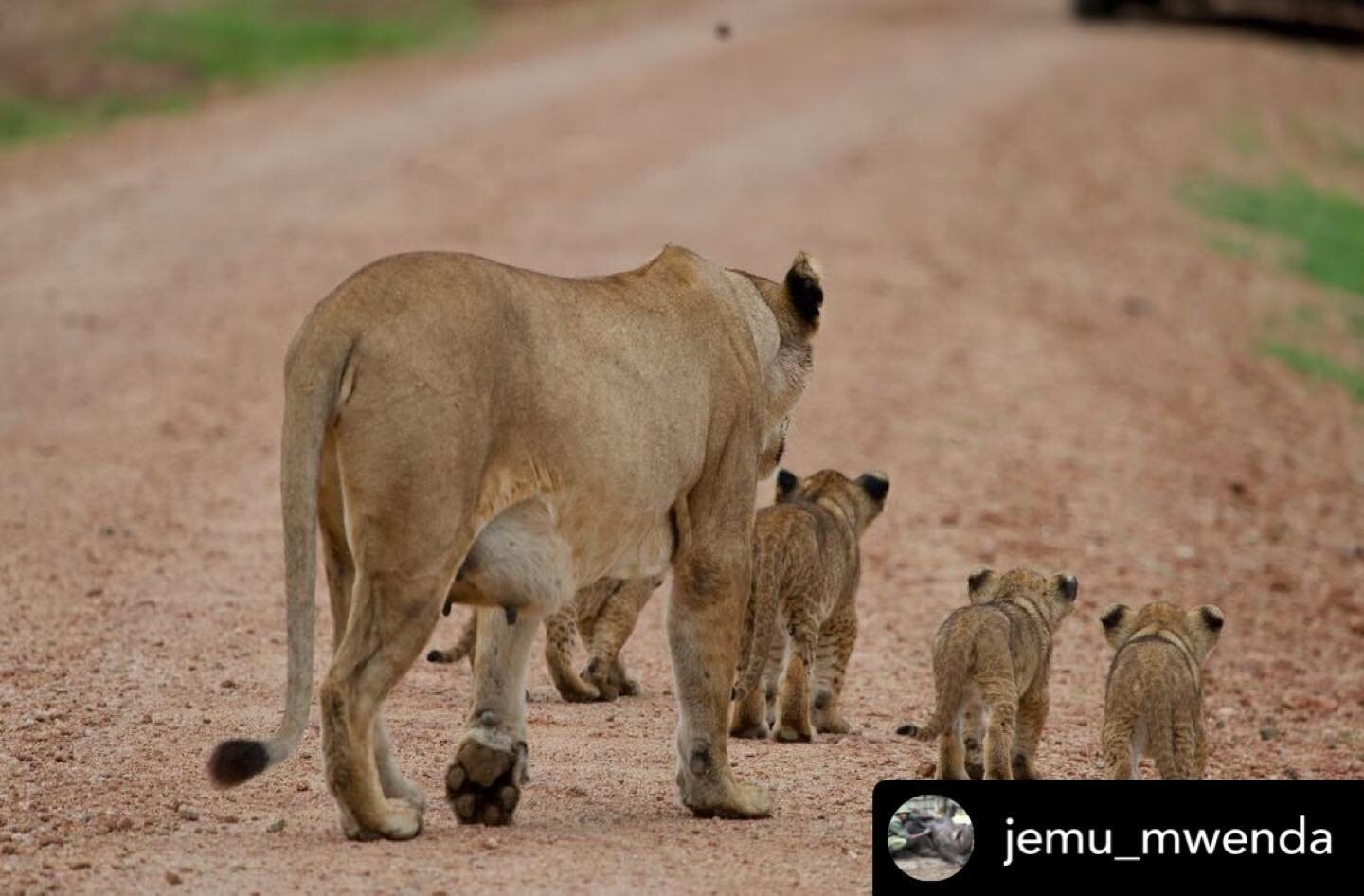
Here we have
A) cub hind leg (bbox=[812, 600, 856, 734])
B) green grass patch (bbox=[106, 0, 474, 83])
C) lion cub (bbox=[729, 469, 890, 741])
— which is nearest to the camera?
lion cub (bbox=[729, 469, 890, 741])

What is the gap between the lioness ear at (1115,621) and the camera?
25.0 ft

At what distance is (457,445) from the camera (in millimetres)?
5812

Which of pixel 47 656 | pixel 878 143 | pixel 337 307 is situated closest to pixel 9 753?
pixel 47 656

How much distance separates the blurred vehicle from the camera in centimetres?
3216

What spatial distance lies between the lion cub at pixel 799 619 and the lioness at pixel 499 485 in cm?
100

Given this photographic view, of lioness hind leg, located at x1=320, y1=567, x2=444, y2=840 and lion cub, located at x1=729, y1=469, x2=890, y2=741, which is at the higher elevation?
lion cub, located at x1=729, y1=469, x2=890, y2=741

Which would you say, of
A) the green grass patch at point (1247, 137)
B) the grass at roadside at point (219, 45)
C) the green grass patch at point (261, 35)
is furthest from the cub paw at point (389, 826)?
the green grass patch at point (1247, 137)

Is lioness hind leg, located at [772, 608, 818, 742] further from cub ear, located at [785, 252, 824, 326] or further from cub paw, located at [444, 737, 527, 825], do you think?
cub paw, located at [444, 737, 527, 825]

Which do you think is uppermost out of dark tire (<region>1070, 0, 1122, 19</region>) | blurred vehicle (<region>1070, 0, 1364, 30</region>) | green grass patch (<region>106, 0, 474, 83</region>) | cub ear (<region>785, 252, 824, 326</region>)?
blurred vehicle (<region>1070, 0, 1364, 30</region>)

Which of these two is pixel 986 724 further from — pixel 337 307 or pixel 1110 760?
pixel 337 307

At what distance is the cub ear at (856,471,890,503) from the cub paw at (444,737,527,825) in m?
2.57

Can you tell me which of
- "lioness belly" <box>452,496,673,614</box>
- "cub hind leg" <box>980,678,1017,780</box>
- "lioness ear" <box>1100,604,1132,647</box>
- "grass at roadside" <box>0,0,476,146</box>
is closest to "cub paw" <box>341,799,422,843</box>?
"lioness belly" <box>452,496,673,614</box>

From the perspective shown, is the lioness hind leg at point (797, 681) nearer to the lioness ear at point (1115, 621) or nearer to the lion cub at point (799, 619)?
the lion cub at point (799, 619)

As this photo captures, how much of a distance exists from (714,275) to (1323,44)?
26.0 m
